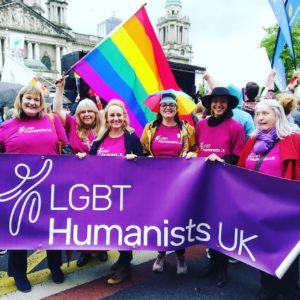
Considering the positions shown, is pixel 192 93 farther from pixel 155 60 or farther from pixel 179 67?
pixel 155 60

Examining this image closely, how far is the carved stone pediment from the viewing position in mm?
57144

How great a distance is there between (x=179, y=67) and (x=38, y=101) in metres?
8.70

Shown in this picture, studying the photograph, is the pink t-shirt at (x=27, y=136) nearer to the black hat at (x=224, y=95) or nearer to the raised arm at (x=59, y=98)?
the raised arm at (x=59, y=98)

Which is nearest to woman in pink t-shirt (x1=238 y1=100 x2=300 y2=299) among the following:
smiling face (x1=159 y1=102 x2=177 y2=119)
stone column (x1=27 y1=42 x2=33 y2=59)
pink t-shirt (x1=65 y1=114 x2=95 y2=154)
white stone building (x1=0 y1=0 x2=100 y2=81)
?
smiling face (x1=159 y1=102 x2=177 y2=119)

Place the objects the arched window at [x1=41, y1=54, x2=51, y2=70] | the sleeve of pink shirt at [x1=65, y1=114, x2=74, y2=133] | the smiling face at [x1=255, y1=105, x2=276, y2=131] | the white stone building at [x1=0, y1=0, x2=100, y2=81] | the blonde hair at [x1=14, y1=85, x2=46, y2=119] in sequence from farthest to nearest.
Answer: the arched window at [x1=41, y1=54, x2=51, y2=70] < the white stone building at [x1=0, y1=0, x2=100, y2=81] < the sleeve of pink shirt at [x1=65, y1=114, x2=74, y2=133] < the blonde hair at [x1=14, y1=85, x2=46, y2=119] < the smiling face at [x1=255, y1=105, x2=276, y2=131]

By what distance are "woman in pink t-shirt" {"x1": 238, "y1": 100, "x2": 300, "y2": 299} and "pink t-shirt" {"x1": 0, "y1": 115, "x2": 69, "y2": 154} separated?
178 centimetres

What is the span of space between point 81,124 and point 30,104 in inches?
29.1

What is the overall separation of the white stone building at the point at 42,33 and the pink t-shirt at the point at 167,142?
171 feet

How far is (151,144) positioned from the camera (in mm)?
3865

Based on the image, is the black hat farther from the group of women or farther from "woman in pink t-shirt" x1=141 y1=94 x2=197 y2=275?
"woman in pink t-shirt" x1=141 y1=94 x2=197 y2=275

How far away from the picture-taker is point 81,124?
407 centimetres

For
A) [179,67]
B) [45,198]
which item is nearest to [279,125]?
[45,198]

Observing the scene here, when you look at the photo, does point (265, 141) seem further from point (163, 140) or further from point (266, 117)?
point (163, 140)

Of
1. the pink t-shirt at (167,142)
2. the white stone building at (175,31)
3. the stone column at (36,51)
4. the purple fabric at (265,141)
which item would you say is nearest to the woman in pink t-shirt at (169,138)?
the pink t-shirt at (167,142)
